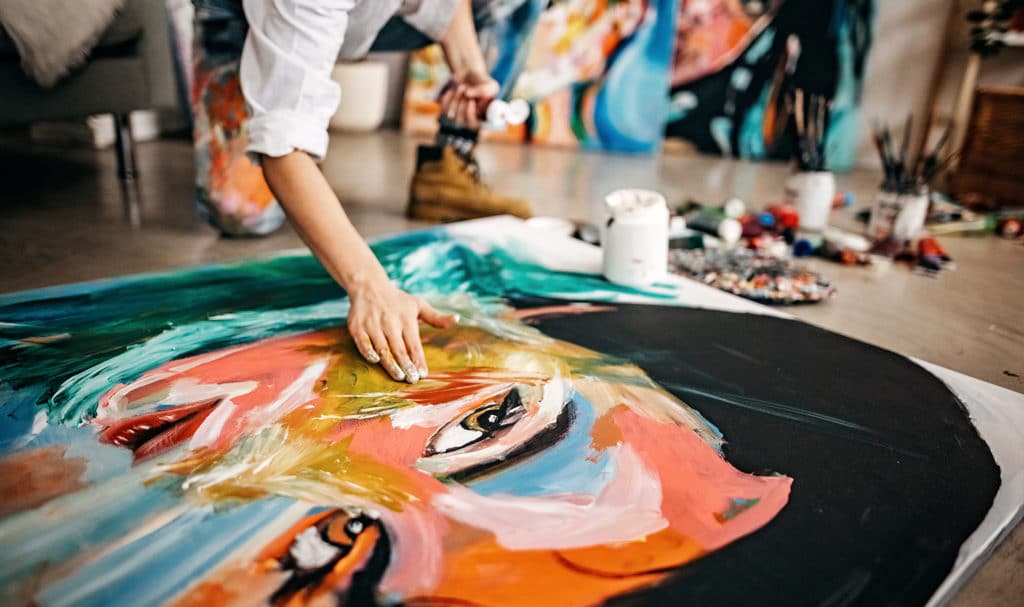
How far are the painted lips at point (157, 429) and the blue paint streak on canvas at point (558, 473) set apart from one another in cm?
36

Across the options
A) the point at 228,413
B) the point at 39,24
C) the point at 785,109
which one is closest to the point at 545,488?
the point at 228,413

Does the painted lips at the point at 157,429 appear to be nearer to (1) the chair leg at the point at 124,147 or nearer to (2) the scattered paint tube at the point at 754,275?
(2) the scattered paint tube at the point at 754,275

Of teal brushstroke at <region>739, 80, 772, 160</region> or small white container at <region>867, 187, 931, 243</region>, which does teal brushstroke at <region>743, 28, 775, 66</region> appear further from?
small white container at <region>867, 187, 931, 243</region>

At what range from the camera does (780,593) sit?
71 centimetres

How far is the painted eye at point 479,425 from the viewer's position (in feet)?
3.09

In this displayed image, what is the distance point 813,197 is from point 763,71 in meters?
1.07

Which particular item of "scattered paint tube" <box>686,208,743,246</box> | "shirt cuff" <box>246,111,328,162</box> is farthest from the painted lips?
"scattered paint tube" <box>686,208,743,246</box>

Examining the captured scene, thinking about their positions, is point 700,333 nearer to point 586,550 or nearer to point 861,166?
point 586,550

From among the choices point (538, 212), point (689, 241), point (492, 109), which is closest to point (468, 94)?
point (492, 109)

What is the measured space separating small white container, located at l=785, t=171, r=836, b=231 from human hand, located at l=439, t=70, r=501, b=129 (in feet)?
2.69

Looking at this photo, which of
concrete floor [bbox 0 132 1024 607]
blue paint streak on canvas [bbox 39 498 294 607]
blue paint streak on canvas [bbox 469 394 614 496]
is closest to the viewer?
blue paint streak on canvas [bbox 39 498 294 607]

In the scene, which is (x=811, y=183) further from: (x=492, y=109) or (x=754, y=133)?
(x=754, y=133)

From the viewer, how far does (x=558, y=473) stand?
0.89m

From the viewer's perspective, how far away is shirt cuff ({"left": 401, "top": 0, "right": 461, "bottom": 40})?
1.77m
